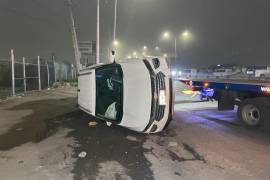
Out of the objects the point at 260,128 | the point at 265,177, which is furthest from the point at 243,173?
the point at 260,128

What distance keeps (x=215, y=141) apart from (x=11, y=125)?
5.82 meters

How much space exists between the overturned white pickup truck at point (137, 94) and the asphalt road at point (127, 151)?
0.47 metres

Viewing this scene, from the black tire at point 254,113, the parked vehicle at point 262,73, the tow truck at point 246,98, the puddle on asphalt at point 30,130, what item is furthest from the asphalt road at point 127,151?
the parked vehicle at point 262,73

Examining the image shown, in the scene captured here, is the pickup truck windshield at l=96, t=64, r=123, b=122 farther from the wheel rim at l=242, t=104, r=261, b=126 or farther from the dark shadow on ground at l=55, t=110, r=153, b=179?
the wheel rim at l=242, t=104, r=261, b=126

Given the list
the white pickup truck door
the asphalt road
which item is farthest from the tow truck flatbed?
the white pickup truck door

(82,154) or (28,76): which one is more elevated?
(28,76)

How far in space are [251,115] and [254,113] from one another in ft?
0.37

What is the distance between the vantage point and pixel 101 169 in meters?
4.47

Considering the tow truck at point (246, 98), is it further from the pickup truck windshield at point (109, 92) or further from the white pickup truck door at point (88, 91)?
the white pickup truck door at point (88, 91)

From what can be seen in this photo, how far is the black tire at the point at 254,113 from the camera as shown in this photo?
7062 mm

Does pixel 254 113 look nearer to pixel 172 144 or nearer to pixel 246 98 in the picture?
pixel 246 98

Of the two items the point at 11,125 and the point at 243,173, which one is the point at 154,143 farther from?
the point at 11,125

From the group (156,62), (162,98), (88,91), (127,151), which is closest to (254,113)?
(162,98)

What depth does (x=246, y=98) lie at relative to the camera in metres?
7.90
